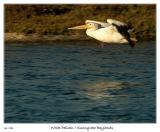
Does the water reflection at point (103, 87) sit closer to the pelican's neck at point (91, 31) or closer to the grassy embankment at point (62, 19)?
the pelican's neck at point (91, 31)

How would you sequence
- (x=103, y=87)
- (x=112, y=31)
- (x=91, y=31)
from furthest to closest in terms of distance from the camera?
1. (x=91, y=31)
2. (x=112, y=31)
3. (x=103, y=87)

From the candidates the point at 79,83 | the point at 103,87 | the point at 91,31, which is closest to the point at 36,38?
the point at 91,31

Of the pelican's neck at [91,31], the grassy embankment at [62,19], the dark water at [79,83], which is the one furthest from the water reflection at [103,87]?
the grassy embankment at [62,19]

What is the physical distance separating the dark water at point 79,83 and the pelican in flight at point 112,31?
0.80 meters

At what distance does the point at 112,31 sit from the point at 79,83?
113 centimetres

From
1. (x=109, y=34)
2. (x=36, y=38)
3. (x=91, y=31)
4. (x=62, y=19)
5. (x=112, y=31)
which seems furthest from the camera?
(x=62, y=19)

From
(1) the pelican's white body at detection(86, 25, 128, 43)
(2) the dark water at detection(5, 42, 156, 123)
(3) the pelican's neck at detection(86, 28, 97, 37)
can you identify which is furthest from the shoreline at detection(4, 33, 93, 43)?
(1) the pelican's white body at detection(86, 25, 128, 43)

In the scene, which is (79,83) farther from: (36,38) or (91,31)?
(36,38)

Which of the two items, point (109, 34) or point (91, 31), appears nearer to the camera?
point (109, 34)

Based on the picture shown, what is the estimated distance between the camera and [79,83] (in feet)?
43.0

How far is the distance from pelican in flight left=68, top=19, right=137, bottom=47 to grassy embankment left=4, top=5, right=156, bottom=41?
320 centimetres

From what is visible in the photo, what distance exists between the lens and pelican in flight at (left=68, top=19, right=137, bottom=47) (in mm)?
12422
